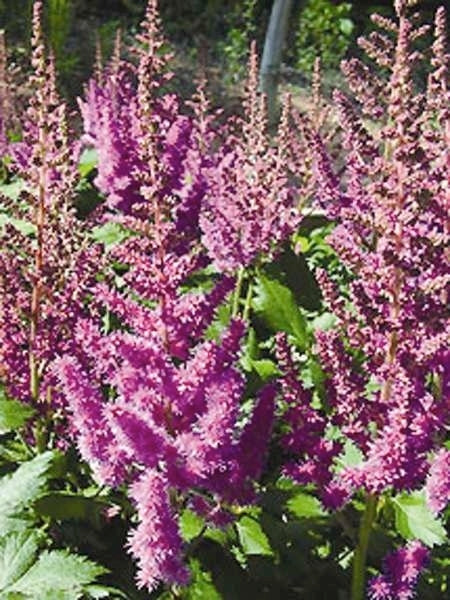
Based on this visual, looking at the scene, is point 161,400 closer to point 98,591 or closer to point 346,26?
point 98,591

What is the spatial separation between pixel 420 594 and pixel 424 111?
3.09ft

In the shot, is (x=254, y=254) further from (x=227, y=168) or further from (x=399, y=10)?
(x=399, y=10)

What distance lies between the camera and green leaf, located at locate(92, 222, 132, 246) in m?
3.05

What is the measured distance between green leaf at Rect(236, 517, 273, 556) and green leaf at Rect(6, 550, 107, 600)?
307 millimetres

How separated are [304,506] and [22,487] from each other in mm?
→ 573

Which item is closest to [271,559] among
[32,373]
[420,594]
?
[420,594]

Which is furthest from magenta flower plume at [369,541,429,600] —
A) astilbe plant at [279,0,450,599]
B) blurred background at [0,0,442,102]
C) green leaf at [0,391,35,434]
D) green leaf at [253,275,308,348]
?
blurred background at [0,0,442,102]

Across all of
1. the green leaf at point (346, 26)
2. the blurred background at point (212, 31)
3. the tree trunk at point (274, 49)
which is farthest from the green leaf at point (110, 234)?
the green leaf at point (346, 26)

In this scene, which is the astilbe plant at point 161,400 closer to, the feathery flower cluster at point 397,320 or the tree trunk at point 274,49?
the feathery flower cluster at point 397,320

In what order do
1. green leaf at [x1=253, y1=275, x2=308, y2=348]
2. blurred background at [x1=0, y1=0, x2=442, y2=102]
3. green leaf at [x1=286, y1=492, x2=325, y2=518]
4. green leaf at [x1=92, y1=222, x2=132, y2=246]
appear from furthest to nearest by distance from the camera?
blurred background at [x1=0, y1=0, x2=442, y2=102], green leaf at [x1=92, y1=222, x2=132, y2=246], green leaf at [x1=253, y1=275, x2=308, y2=348], green leaf at [x1=286, y1=492, x2=325, y2=518]

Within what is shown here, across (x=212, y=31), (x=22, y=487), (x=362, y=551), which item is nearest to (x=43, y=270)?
(x=22, y=487)

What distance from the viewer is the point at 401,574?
5.77 ft

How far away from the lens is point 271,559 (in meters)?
1.92

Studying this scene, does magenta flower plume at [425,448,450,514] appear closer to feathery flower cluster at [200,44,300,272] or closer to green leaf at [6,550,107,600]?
green leaf at [6,550,107,600]
